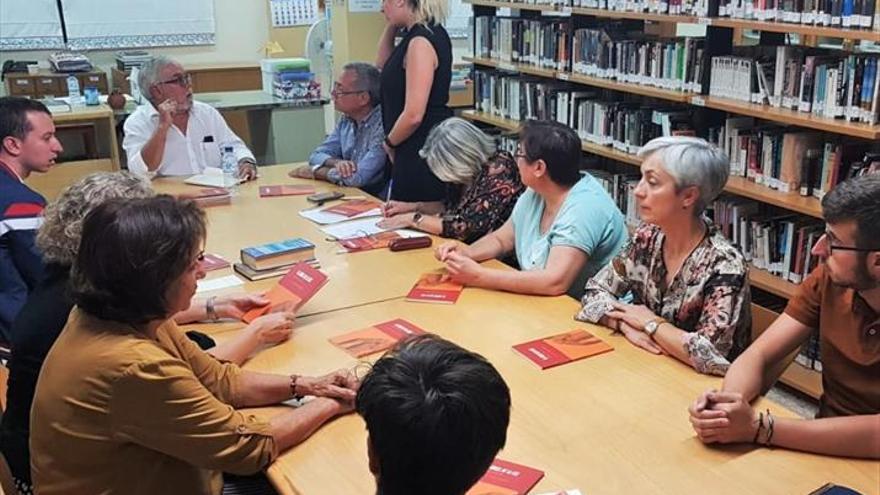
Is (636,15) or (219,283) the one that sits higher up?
A: (636,15)

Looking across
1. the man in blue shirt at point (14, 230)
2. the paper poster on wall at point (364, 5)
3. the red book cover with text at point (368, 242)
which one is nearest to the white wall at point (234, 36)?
the paper poster on wall at point (364, 5)

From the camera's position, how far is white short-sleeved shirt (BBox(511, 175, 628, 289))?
2.50m

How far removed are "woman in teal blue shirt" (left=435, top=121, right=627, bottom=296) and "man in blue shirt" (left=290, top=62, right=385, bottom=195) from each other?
1.18 metres

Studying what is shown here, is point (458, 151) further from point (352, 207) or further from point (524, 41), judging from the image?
point (524, 41)

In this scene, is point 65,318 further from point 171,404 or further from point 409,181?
Result: point 409,181

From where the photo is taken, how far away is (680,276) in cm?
214

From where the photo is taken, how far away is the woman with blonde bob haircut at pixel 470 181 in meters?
3.07

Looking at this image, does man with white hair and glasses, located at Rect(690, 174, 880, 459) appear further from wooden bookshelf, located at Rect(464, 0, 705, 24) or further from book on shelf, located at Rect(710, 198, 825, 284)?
wooden bookshelf, located at Rect(464, 0, 705, 24)

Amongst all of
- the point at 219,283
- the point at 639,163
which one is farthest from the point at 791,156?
the point at 219,283

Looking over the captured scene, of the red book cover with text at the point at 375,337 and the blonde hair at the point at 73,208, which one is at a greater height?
the blonde hair at the point at 73,208

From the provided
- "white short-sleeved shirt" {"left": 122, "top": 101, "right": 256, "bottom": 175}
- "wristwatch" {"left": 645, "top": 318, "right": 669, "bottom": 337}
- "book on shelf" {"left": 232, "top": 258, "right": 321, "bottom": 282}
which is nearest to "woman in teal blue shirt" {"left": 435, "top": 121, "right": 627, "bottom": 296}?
"wristwatch" {"left": 645, "top": 318, "right": 669, "bottom": 337}

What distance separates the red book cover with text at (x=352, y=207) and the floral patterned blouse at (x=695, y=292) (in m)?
1.32

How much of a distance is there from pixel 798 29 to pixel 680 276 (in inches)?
60.0

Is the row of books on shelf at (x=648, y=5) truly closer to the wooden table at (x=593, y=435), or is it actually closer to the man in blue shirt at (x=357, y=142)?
the man in blue shirt at (x=357, y=142)
